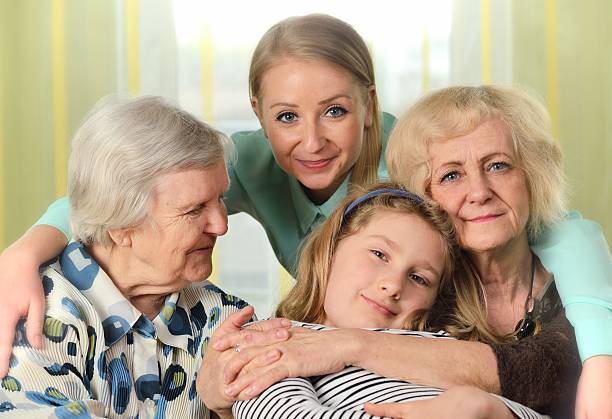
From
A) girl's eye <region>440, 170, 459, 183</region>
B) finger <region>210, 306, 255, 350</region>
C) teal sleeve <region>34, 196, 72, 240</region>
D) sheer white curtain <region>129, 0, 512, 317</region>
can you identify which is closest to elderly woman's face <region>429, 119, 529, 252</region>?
girl's eye <region>440, 170, 459, 183</region>

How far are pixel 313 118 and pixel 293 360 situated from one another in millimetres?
816

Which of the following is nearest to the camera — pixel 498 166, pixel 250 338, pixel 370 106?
pixel 250 338

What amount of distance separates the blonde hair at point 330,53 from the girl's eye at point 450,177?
41cm

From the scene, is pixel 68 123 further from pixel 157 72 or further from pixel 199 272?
pixel 199 272

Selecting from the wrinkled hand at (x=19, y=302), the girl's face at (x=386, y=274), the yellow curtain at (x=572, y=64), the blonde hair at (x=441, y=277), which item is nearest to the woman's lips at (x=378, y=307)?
the girl's face at (x=386, y=274)

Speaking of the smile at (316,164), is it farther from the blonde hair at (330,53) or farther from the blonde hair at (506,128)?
the blonde hair at (506,128)

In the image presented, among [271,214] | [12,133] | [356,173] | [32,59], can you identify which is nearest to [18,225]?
[12,133]

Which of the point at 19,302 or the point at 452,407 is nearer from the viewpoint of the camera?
the point at 452,407

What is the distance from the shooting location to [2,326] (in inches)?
67.4

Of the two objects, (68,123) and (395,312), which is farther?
(68,123)

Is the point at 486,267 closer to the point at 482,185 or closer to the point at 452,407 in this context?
the point at 482,185

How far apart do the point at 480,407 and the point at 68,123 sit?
2.44 m

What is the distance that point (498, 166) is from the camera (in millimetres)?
1992

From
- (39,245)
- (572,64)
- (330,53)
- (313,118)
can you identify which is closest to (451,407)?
(39,245)
